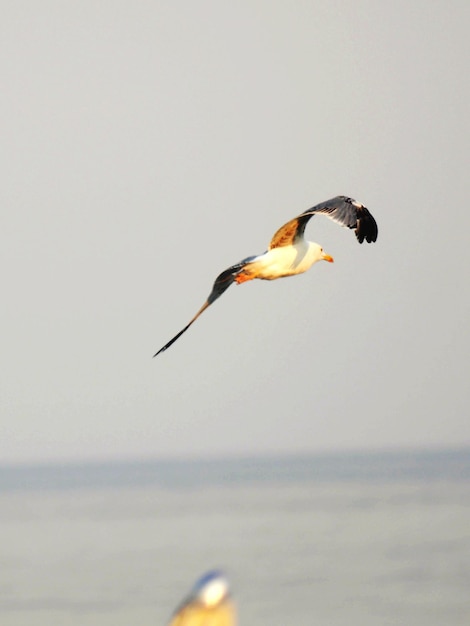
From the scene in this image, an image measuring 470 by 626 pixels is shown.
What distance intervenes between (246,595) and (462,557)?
6389 mm

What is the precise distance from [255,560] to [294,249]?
16.8 meters

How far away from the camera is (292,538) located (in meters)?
35.1

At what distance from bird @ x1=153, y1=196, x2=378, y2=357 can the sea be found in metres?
8.68

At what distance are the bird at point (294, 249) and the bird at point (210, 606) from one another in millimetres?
7987

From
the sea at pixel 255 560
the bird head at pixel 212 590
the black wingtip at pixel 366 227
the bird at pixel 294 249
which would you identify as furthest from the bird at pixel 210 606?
the sea at pixel 255 560

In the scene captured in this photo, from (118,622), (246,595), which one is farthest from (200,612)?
(246,595)

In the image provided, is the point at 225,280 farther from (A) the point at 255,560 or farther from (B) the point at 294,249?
(A) the point at 255,560

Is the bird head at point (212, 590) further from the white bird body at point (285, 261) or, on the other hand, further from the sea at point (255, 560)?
the sea at point (255, 560)

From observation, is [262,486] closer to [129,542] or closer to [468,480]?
[468,480]

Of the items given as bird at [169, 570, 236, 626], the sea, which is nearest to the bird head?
bird at [169, 570, 236, 626]

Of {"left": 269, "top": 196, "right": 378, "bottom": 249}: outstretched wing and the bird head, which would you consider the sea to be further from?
the bird head

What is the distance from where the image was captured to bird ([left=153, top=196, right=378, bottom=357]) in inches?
494

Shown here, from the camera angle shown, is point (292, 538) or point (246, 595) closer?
point (246, 595)

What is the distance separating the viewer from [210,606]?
3908 millimetres
